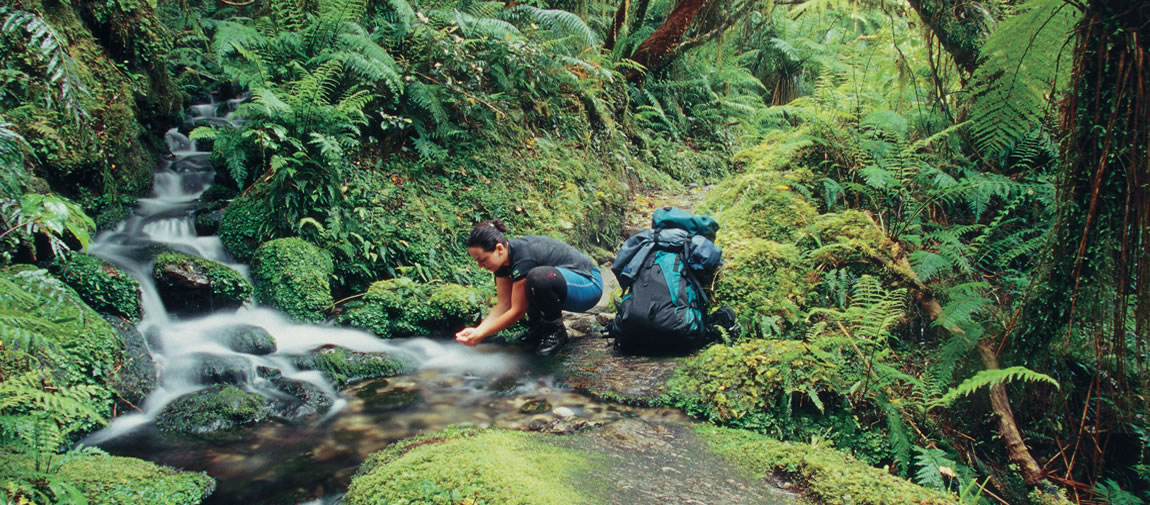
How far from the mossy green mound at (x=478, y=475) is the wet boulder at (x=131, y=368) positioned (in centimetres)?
206

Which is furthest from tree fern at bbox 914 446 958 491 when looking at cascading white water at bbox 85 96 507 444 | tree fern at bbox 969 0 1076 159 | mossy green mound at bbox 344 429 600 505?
cascading white water at bbox 85 96 507 444

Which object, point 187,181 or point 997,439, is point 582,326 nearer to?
point 997,439

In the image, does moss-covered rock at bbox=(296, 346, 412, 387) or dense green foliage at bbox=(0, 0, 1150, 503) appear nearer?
dense green foliage at bbox=(0, 0, 1150, 503)

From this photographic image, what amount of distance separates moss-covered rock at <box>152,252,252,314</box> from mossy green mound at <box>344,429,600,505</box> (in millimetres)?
3211

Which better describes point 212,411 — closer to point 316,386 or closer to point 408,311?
point 316,386

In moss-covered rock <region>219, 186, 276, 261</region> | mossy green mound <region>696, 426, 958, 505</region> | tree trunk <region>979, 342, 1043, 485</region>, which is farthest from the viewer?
moss-covered rock <region>219, 186, 276, 261</region>

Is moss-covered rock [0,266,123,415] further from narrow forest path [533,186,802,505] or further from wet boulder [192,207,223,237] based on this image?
narrow forest path [533,186,802,505]

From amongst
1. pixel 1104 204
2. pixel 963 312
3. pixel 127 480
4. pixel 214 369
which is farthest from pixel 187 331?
pixel 1104 204

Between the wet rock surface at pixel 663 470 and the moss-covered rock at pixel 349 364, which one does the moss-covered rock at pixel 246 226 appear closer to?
the moss-covered rock at pixel 349 364

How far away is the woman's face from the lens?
175 inches

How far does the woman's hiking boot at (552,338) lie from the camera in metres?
4.97

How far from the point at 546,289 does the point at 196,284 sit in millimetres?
3225

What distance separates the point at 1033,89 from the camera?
3254 mm

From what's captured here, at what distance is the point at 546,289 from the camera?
15.4 feet
